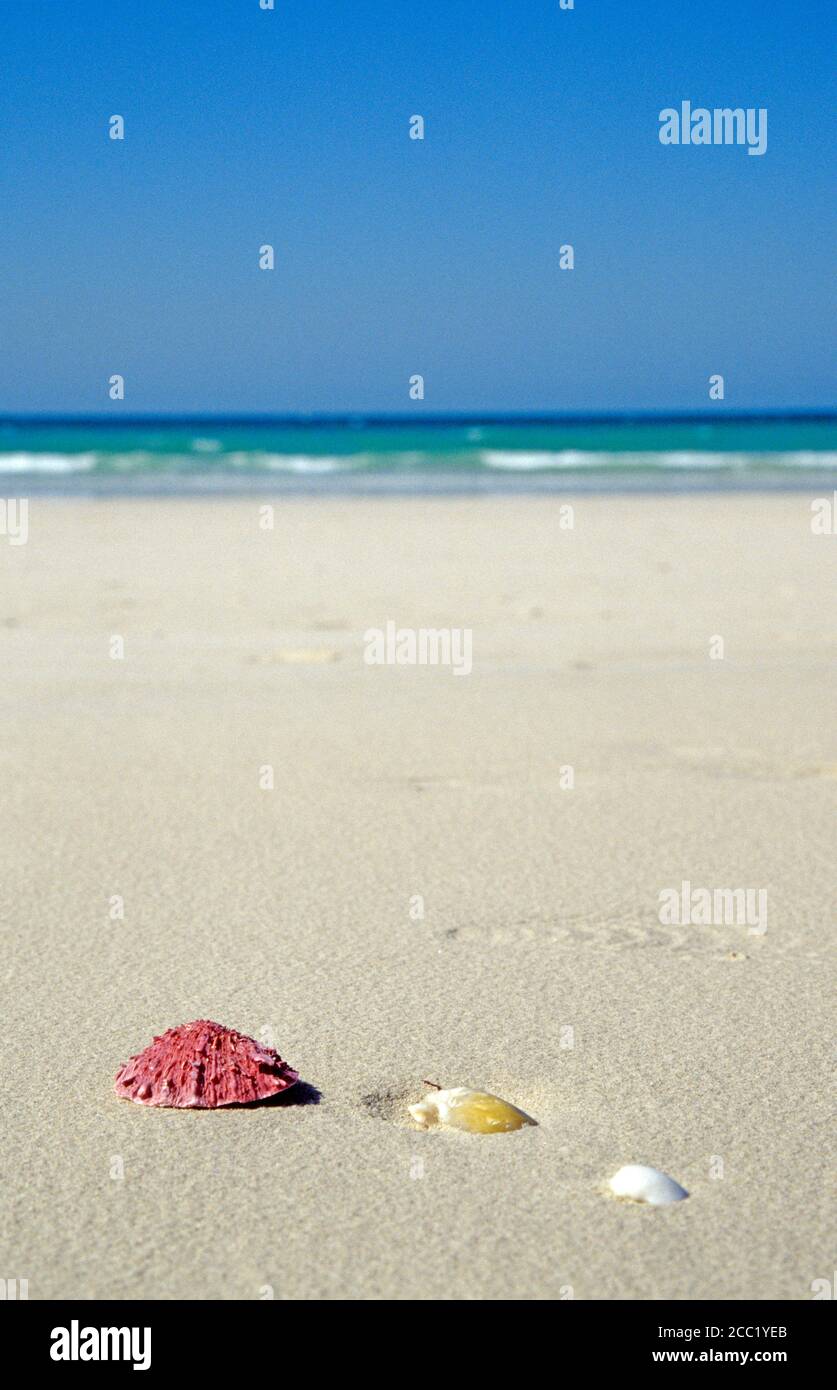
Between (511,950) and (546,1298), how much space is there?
1046mm

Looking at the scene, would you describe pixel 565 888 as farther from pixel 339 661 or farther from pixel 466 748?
pixel 339 661

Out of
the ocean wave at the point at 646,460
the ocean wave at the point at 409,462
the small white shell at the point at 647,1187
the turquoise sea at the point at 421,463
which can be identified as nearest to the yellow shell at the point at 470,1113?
the small white shell at the point at 647,1187

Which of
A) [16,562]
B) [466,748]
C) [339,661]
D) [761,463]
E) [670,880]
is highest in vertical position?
[761,463]

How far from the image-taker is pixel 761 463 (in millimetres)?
25312

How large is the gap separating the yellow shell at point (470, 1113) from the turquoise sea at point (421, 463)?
17.2 m

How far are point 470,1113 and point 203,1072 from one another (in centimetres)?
38

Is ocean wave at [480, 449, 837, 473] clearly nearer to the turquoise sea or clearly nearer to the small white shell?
the turquoise sea

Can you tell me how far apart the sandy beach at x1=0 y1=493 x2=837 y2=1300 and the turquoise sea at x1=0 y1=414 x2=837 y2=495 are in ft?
47.4

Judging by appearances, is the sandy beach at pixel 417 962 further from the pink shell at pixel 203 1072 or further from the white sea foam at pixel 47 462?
the white sea foam at pixel 47 462

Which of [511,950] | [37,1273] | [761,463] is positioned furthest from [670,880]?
[761,463]

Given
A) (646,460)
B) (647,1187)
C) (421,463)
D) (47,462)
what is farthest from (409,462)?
(647,1187)

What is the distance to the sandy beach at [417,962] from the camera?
1605 millimetres

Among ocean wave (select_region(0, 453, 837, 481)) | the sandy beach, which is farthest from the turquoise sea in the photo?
the sandy beach

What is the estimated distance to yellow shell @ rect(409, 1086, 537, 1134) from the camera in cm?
185
